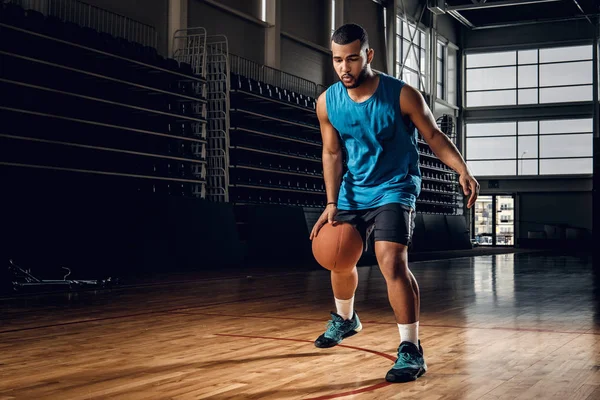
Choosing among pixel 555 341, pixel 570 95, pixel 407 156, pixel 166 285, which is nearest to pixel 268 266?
pixel 166 285

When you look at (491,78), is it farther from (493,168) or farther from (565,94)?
(493,168)

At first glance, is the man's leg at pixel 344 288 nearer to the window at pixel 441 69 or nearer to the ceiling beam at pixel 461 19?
the ceiling beam at pixel 461 19

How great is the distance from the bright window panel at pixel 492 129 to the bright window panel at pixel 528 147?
0.47 metres

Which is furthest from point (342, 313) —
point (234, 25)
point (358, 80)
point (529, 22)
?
point (529, 22)

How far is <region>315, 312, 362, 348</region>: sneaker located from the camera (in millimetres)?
3986

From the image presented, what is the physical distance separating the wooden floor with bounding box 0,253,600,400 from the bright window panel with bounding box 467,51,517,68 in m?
22.1

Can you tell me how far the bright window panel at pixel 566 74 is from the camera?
27406 mm

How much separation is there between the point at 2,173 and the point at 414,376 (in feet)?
24.3

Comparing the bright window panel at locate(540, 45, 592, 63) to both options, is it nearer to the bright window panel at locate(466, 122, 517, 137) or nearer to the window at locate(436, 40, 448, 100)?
the bright window panel at locate(466, 122, 517, 137)

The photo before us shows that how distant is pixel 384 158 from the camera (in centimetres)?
351

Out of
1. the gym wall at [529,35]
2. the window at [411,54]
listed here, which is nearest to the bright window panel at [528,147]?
the gym wall at [529,35]

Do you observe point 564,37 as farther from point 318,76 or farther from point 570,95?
point 318,76

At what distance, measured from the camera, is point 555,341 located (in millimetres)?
4387

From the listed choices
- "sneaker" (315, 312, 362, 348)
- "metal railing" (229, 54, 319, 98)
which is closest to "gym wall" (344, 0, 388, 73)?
"metal railing" (229, 54, 319, 98)
